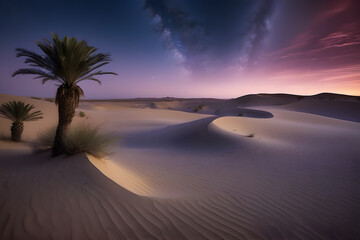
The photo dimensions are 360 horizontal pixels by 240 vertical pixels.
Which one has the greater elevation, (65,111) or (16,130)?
(65,111)

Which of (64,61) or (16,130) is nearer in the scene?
(64,61)

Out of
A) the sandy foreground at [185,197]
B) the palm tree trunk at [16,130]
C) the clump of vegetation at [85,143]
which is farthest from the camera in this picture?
the palm tree trunk at [16,130]

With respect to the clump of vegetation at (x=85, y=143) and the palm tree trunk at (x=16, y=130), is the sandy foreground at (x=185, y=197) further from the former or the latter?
the palm tree trunk at (x=16, y=130)

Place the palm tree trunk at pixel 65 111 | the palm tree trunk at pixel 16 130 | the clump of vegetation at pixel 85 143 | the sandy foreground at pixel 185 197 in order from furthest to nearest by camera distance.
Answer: the palm tree trunk at pixel 16 130 → the palm tree trunk at pixel 65 111 → the clump of vegetation at pixel 85 143 → the sandy foreground at pixel 185 197

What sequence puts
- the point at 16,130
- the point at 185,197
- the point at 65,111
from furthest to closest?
1. the point at 16,130
2. the point at 65,111
3. the point at 185,197

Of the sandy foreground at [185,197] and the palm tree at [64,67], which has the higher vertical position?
the palm tree at [64,67]

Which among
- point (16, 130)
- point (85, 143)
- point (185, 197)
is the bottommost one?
point (185, 197)

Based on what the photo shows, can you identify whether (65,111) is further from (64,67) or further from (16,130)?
(16,130)

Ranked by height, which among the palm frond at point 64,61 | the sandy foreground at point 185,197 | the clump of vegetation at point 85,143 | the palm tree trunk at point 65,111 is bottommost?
the sandy foreground at point 185,197

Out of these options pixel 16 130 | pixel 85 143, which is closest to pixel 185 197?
pixel 85 143

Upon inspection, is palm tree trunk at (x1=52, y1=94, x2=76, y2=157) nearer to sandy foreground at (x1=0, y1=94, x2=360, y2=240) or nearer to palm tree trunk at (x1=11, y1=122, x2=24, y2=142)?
sandy foreground at (x1=0, y1=94, x2=360, y2=240)

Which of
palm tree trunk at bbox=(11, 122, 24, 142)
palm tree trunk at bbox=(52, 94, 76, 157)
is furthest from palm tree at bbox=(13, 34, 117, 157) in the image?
palm tree trunk at bbox=(11, 122, 24, 142)

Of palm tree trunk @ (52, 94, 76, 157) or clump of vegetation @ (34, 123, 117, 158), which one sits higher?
palm tree trunk @ (52, 94, 76, 157)

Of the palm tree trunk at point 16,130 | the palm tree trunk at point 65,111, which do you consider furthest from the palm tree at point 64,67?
the palm tree trunk at point 16,130
